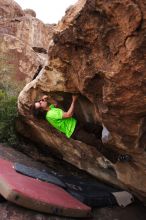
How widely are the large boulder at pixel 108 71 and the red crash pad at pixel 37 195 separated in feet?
4.81

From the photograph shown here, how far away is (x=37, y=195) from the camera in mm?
7547

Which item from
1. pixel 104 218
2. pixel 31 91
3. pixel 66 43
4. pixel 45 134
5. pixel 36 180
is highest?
pixel 66 43

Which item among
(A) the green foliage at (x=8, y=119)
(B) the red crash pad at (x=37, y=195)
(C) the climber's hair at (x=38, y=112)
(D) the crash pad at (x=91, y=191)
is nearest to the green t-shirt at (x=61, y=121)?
(C) the climber's hair at (x=38, y=112)

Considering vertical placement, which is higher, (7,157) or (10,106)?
(10,106)

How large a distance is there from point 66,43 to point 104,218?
444 cm

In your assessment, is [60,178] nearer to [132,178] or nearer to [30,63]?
[132,178]

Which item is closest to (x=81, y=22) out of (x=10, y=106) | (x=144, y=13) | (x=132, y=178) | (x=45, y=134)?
(x=144, y=13)

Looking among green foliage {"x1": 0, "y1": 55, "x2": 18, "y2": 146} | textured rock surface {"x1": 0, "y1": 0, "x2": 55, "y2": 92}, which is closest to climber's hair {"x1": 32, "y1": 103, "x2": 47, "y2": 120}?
green foliage {"x1": 0, "y1": 55, "x2": 18, "y2": 146}

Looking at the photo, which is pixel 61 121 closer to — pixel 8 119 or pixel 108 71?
pixel 108 71

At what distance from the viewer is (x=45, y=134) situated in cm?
1009

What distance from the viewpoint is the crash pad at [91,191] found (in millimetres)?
8727

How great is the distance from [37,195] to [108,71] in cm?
350

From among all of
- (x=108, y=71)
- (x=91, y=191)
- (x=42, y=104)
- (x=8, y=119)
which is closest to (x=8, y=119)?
(x=8, y=119)

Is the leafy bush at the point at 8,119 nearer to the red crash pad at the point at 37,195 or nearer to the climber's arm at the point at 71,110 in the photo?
the red crash pad at the point at 37,195
